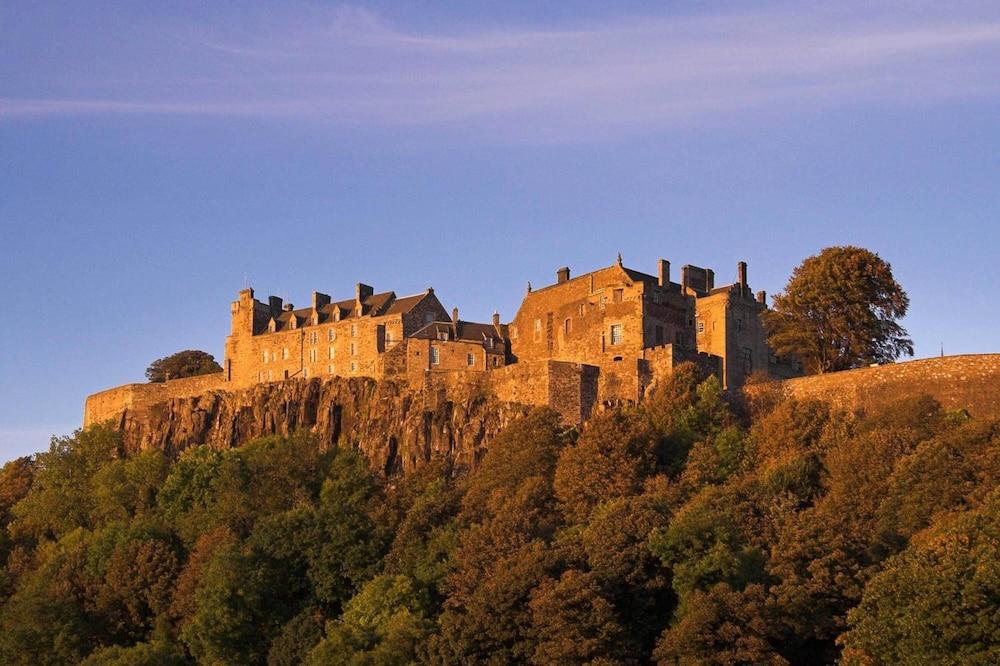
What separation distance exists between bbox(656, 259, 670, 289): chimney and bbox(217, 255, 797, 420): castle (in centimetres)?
5

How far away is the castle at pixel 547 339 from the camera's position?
69.5 m

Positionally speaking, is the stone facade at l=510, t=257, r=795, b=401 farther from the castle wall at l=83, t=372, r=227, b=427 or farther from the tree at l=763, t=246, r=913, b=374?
the castle wall at l=83, t=372, r=227, b=427

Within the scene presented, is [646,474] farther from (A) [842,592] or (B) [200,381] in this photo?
(B) [200,381]

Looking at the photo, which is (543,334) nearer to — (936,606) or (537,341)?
(537,341)

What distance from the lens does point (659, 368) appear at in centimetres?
6844

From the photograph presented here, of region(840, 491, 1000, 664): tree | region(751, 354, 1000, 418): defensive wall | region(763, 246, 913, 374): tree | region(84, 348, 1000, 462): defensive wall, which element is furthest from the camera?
region(763, 246, 913, 374): tree

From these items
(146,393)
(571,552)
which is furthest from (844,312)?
(146,393)

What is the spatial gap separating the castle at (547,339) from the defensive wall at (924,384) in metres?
7.64

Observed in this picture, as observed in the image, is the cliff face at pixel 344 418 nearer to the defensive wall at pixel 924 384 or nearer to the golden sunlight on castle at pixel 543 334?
the golden sunlight on castle at pixel 543 334

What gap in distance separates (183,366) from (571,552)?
1977 inches

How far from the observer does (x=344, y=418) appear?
7675cm

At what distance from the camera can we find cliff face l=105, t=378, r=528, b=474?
233 ft

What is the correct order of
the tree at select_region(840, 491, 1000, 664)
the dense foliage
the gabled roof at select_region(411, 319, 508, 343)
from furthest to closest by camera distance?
the gabled roof at select_region(411, 319, 508, 343), the dense foliage, the tree at select_region(840, 491, 1000, 664)

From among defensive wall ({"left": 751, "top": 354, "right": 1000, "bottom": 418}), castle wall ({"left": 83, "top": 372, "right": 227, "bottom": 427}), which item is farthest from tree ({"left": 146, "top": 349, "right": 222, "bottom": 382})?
defensive wall ({"left": 751, "top": 354, "right": 1000, "bottom": 418})
